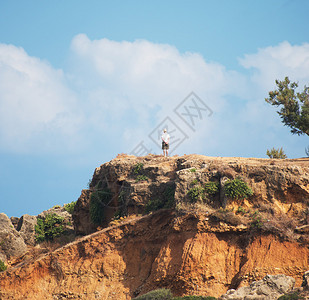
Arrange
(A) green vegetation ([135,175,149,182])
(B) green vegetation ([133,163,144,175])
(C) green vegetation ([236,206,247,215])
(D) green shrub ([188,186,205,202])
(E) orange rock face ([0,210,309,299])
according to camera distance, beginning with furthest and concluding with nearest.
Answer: (B) green vegetation ([133,163,144,175]) < (A) green vegetation ([135,175,149,182]) < (D) green shrub ([188,186,205,202]) < (C) green vegetation ([236,206,247,215]) < (E) orange rock face ([0,210,309,299])

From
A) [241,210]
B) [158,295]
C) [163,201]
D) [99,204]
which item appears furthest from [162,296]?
[99,204]

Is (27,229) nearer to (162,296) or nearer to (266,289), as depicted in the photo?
(162,296)

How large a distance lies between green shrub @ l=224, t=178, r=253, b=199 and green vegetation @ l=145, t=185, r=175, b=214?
154 inches

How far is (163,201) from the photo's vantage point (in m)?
31.6

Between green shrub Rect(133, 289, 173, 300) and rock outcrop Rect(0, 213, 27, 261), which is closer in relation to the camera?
green shrub Rect(133, 289, 173, 300)

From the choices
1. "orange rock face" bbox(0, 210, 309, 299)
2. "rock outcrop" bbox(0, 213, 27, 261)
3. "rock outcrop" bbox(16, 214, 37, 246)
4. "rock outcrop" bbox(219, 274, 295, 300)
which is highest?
"rock outcrop" bbox(16, 214, 37, 246)

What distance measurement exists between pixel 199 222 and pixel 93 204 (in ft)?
34.3

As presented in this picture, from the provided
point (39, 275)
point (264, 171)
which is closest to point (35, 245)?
point (39, 275)

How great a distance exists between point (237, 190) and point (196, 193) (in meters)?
2.11

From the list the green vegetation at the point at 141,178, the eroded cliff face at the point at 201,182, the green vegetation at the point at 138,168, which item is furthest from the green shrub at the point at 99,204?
the green vegetation at the point at 141,178

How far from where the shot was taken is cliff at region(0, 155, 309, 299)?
85.9ft

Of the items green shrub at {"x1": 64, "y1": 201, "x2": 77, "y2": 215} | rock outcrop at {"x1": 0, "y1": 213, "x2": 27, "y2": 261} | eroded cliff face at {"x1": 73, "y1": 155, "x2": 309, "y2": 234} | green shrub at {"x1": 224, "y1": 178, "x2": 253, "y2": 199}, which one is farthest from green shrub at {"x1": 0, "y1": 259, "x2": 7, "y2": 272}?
green shrub at {"x1": 224, "y1": 178, "x2": 253, "y2": 199}

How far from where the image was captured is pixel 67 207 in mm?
45188

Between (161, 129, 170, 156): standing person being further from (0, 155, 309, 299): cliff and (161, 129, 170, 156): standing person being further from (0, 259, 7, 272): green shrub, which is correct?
(0, 259, 7, 272): green shrub
